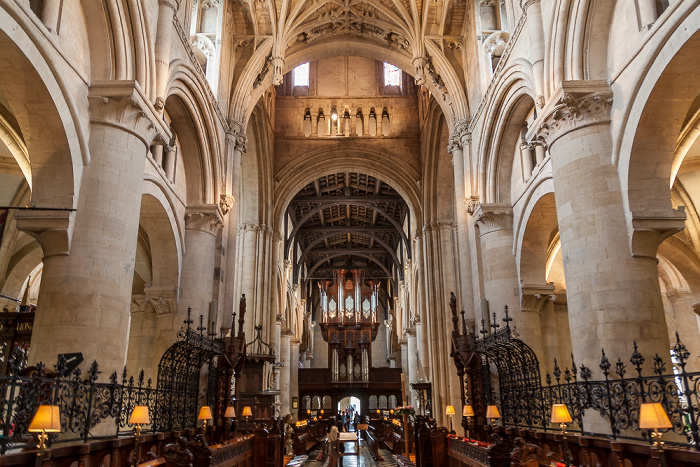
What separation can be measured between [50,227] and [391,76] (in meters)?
20.6

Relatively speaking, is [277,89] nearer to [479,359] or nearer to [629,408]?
[479,359]

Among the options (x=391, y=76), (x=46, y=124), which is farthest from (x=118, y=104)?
(x=391, y=76)

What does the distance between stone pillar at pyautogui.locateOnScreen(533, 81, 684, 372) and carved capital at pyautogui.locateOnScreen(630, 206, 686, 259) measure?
15 mm

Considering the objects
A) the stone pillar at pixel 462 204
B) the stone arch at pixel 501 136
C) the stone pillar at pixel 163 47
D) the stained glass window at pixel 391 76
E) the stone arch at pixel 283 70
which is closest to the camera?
the stone pillar at pixel 163 47

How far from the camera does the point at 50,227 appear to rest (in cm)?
864

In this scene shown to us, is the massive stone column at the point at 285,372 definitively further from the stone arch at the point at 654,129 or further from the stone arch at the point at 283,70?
the stone arch at the point at 654,129

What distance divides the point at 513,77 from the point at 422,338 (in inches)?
566

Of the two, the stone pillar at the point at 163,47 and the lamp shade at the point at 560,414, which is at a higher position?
the stone pillar at the point at 163,47

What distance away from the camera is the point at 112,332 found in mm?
8883

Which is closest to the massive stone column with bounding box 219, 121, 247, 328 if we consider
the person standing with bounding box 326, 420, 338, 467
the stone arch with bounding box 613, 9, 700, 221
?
the person standing with bounding box 326, 420, 338, 467

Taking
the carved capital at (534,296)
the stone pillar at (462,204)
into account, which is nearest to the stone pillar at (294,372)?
the stone pillar at (462,204)

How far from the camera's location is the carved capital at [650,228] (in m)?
8.53

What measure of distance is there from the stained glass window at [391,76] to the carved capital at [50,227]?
20115 mm

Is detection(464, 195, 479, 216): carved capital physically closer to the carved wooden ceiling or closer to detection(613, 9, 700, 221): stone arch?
detection(613, 9, 700, 221): stone arch
